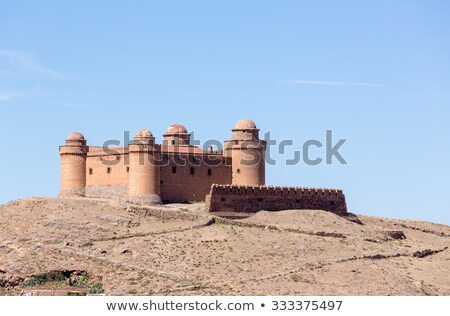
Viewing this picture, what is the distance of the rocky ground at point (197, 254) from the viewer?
7119cm

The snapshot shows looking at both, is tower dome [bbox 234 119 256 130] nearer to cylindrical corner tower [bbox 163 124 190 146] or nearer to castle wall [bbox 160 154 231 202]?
castle wall [bbox 160 154 231 202]

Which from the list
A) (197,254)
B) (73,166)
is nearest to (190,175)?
(73,166)

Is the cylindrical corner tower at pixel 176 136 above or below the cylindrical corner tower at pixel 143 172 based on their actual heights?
above

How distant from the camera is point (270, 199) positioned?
282 feet

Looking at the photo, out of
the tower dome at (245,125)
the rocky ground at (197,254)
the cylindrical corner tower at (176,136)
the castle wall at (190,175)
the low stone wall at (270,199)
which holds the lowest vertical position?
the rocky ground at (197,254)

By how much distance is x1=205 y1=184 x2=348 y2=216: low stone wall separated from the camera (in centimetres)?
8388

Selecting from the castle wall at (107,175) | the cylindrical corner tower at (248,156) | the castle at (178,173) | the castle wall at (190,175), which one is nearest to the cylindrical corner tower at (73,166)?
the castle at (178,173)

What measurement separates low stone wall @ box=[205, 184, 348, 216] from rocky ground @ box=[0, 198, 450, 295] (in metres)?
1.15

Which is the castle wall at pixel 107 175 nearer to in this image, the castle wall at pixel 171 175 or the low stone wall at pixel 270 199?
the castle wall at pixel 171 175

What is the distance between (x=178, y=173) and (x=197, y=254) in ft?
42.9

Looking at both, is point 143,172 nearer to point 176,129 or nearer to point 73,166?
point 73,166

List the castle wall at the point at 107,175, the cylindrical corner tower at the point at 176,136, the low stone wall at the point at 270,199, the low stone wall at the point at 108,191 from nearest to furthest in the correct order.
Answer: the low stone wall at the point at 270,199 → the low stone wall at the point at 108,191 → the castle wall at the point at 107,175 → the cylindrical corner tower at the point at 176,136

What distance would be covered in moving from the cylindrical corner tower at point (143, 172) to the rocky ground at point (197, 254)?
81.5 inches
